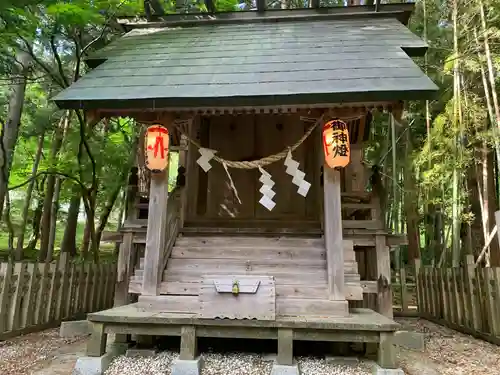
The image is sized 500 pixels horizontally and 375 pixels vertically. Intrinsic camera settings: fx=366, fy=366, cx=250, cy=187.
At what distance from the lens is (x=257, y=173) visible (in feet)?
22.6

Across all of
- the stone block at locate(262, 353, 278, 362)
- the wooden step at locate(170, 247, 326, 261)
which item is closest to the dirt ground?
the stone block at locate(262, 353, 278, 362)

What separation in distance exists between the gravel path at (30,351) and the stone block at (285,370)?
8.44 feet

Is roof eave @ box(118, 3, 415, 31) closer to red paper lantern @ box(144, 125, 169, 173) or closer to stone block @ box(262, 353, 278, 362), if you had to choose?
red paper lantern @ box(144, 125, 169, 173)

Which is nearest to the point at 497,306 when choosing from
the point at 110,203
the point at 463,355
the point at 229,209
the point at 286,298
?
the point at 463,355

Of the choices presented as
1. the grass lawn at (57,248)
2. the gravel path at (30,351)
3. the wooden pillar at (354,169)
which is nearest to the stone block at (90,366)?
the gravel path at (30,351)

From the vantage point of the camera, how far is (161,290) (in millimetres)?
4664

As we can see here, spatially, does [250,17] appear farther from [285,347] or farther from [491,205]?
[491,205]

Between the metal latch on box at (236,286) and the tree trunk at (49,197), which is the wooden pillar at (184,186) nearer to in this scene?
the metal latch on box at (236,286)

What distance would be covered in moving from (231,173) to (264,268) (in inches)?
97.1

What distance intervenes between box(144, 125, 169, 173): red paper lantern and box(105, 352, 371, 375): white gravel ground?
226 cm

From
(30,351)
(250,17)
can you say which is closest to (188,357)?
(30,351)

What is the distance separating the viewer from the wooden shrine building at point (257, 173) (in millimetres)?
4066

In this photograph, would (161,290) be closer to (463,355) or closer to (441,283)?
(463,355)

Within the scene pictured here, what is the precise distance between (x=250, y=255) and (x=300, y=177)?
4.33ft
